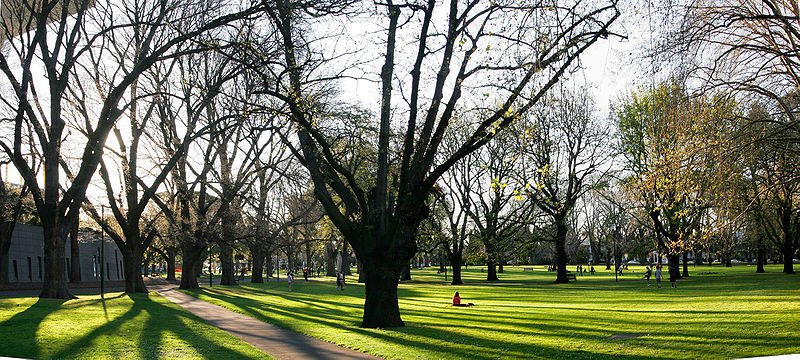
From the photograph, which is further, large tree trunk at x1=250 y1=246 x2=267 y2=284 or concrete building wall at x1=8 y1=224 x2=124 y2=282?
large tree trunk at x1=250 y1=246 x2=267 y2=284

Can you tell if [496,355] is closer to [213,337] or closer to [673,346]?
[673,346]

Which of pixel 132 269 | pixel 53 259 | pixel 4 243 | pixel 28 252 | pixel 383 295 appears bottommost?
pixel 132 269

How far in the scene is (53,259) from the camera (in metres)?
28.5

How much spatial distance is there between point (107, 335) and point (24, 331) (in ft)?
5.90

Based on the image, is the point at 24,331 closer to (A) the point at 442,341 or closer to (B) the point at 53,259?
(A) the point at 442,341

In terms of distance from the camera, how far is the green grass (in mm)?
13852

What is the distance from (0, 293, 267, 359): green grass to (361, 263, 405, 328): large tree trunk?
3683 mm

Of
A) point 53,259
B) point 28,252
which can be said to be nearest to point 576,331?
point 53,259

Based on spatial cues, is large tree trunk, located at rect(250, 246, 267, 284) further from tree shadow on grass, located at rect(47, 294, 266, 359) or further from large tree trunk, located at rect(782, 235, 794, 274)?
large tree trunk, located at rect(782, 235, 794, 274)

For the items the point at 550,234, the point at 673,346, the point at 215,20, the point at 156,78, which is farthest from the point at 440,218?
the point at 673,346

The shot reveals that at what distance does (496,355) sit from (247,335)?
6991 mm

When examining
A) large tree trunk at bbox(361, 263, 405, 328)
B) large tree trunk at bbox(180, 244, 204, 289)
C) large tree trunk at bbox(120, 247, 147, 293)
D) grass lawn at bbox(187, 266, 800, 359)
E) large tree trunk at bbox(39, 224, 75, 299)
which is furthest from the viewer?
large tree trunk at bbox(180, 244, 204, 289)

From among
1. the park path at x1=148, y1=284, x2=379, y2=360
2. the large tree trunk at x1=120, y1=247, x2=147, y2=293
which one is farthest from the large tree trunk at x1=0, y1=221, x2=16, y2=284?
the park path at x1=148, y1=284, x2=379, y2=360

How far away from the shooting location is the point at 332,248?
8169 cm
